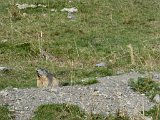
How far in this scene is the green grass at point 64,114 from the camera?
10.0 metres

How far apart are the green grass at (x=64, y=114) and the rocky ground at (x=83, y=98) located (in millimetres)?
154

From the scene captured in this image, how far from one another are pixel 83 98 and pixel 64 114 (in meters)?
0.77

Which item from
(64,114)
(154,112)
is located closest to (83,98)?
(64,114)

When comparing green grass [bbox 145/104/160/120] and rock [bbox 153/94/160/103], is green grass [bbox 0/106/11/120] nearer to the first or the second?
green grass [bbox 145/104/160/120]

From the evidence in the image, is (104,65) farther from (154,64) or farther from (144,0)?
(144,0)

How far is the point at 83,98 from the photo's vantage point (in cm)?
1078

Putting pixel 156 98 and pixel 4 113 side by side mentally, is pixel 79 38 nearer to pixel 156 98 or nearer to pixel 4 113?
pixel 156 98

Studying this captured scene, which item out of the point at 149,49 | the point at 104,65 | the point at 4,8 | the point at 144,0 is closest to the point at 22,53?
the point at 104,65

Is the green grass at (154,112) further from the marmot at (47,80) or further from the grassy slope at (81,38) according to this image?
the grassy slope at (81,38)

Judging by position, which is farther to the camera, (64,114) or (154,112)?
(154,112)

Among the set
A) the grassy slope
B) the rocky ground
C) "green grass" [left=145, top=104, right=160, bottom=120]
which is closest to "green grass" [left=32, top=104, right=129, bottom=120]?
the rocky ground

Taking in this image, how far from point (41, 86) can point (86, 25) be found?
798 cm

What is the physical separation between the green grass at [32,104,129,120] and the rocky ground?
154mm

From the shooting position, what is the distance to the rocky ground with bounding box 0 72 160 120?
10.4m
